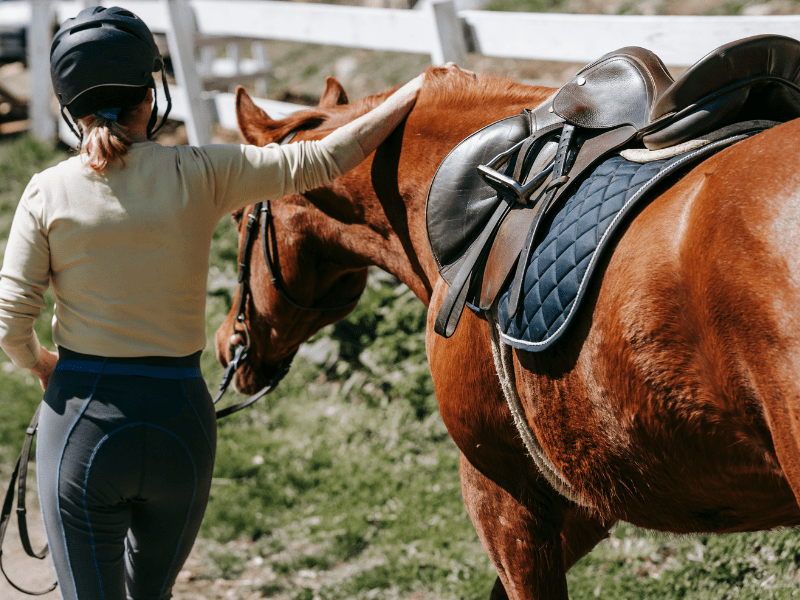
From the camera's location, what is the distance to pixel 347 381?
4.79 m

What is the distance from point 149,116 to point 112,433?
0.83 m

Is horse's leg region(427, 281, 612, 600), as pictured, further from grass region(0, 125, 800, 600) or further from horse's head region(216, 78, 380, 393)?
grass region(0, 125, 800, 600)

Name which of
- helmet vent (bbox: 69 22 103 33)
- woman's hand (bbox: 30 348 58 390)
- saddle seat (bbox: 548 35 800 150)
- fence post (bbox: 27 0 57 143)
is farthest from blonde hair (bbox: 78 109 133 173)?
fence post (bbox: 27 0 57 143)

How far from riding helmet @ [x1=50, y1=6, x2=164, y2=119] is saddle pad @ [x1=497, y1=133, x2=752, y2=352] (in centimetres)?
109

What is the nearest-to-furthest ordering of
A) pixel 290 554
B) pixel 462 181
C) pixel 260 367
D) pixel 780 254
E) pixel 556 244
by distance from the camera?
pixel 780 254
pixel 556 244
pixel 462 181
pixel 260 367
pixel 290 554

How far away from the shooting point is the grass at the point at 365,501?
2.86m

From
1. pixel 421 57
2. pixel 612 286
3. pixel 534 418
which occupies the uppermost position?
pixel 421 57

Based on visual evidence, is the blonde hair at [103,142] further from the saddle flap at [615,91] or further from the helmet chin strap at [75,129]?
the saddle flap at [615,91]

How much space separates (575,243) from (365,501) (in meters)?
2.68

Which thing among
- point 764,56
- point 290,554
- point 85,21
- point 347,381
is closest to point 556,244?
point 764,56

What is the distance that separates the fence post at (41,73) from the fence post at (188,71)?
10.5 ft

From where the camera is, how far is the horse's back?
1.12 metres

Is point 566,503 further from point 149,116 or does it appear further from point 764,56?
point 149,116

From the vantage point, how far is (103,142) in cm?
179
